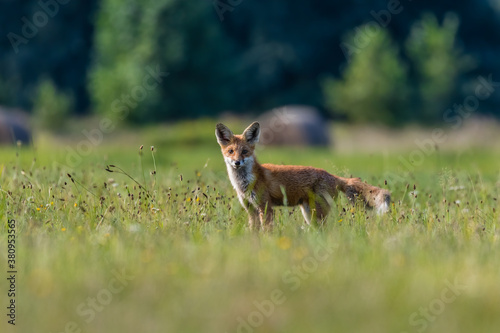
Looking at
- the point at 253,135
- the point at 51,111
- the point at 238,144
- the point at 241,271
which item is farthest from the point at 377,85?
the point at 241,271

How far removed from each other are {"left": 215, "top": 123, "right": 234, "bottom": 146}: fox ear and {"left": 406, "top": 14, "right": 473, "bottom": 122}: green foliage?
1273 inches

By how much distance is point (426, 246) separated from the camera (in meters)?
5.74

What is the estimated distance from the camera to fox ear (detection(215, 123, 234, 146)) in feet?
23.8

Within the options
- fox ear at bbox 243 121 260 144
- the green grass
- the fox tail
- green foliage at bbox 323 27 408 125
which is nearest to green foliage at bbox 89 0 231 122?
green foliage at bbox 323 27 408 125

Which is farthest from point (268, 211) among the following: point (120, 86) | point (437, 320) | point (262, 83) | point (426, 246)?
point (262, 83)

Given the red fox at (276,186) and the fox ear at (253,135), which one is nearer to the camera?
the red fox at (276,186)

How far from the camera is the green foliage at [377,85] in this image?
35812 millimetres

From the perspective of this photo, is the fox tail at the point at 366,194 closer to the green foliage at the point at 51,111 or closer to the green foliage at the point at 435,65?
the green foliage at the point at 51,111

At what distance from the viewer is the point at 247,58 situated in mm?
44812

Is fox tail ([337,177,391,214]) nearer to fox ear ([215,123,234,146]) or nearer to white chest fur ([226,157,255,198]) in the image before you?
white chest fur ([226,157,255,198])

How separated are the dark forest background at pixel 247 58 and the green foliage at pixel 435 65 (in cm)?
8

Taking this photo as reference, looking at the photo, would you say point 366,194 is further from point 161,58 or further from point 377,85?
point 161,58

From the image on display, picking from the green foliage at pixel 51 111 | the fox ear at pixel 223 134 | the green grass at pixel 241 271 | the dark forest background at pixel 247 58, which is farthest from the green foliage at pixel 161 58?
the green grass at pixel 241 271

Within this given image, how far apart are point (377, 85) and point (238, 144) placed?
29911 mm
